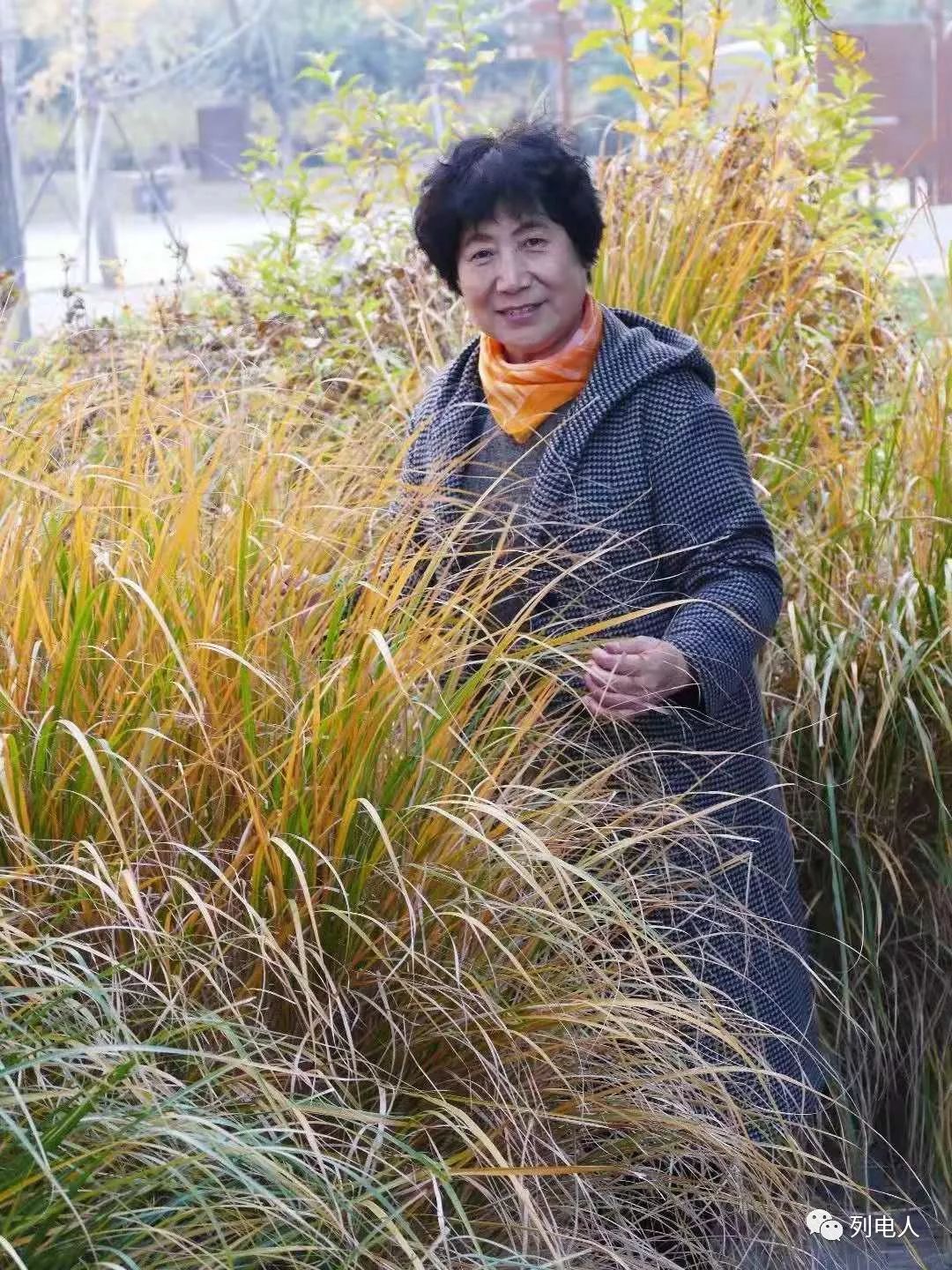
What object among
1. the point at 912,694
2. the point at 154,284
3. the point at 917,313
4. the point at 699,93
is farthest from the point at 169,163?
the point at 912,694

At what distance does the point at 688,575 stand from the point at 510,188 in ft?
2.31

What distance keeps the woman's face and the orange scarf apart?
0.14 ft

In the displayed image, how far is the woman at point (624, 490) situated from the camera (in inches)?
101

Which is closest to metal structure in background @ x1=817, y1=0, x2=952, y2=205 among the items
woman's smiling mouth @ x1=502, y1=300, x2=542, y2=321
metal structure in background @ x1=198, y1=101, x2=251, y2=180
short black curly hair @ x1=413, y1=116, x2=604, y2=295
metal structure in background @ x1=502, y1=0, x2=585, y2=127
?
metal structure in background @ x1=502, y1=0, x2=585, y2=127

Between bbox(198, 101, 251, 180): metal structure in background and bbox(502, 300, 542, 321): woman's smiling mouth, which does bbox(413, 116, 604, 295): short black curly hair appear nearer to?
bbox(502, 300, 542, 321): woman's smiling mouth

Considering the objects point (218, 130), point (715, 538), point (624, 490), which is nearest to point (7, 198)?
point (218, 130)

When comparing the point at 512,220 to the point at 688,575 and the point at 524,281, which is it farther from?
the point at 688,575

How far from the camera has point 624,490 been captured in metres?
2.67

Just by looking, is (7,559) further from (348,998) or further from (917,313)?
(917,313)

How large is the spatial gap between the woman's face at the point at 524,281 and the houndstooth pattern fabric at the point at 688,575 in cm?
10

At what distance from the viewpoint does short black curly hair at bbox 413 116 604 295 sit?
2.79 meters

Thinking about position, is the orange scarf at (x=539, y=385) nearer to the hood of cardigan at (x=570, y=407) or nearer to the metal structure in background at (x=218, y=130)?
the hood of cardigan at (x=570, y=407)

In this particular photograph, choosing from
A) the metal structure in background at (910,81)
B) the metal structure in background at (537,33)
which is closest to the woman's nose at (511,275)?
the metal structure in background at (910,81)

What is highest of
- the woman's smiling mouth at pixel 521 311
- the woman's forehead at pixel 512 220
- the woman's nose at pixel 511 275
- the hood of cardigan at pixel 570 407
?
the woman's forehead at pixel 512 220
